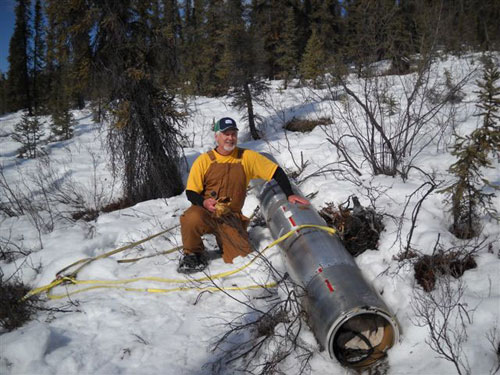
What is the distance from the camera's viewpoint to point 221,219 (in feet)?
11.5

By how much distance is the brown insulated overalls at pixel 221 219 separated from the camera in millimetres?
3404

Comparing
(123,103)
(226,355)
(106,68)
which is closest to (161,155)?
(123,103)

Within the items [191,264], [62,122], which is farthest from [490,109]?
[62,122]

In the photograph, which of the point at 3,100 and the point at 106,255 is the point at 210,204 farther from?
the point at 3,100

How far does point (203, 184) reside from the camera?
363cm

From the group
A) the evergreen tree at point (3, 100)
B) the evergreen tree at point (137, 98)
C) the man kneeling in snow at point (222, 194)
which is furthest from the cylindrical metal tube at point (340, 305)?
the evergreen tree at point (3, 100)

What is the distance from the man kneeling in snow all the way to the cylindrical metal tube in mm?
806

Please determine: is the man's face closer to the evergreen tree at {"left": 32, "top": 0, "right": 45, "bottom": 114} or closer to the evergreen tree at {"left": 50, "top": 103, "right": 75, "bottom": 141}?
the evergreen tree at {"left": 50, "top": 103, "right": 75, "bottom": 141}

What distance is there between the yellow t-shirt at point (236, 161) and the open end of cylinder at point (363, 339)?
6.27ft

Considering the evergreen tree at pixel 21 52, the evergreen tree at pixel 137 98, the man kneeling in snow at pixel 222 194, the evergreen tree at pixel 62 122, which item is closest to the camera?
the man kneeling in snow at pixel 222 194

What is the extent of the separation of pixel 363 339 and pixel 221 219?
189 centimetres

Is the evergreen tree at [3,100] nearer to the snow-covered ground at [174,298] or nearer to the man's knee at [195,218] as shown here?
the snow-covered ground at [174,298]

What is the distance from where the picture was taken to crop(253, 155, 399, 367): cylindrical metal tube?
202 cm

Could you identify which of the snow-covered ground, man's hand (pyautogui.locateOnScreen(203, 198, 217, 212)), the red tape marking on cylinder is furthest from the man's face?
the red tape marking on cylinder
